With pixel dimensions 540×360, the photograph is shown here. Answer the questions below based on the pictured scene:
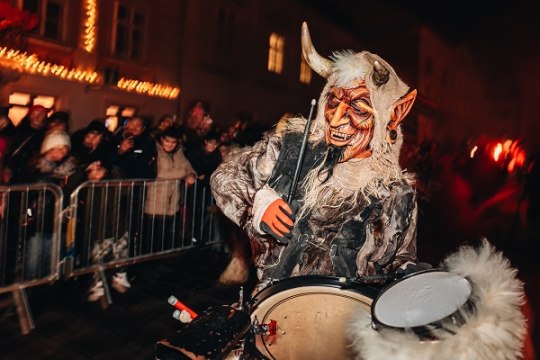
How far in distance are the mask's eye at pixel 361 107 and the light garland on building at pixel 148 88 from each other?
10.9 meters

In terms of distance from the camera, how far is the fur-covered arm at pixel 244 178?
2.35 metres

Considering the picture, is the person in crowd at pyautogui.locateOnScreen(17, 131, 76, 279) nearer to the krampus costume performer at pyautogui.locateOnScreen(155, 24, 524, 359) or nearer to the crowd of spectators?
the crowd of spectators

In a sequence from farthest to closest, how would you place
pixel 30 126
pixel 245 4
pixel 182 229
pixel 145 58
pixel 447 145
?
1. pixel 245 4
2. pixel 145 58
3. pixel 447 145
4. pixel 182 229
5. pixel 30 126

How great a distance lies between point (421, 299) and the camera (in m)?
1.54

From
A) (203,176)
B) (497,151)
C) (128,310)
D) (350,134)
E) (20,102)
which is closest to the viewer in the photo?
(350,134)

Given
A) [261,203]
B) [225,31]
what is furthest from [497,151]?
[261,203]

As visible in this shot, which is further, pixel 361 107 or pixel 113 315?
pixel 113 315

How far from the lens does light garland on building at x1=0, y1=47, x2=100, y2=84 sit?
9398 mm

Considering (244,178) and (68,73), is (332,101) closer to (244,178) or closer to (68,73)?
(244,178)

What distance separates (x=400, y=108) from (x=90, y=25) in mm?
10681

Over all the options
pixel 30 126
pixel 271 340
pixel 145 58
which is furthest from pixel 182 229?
pixel 145 58

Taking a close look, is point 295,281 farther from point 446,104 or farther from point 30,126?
point 446,104

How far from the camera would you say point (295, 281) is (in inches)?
68.9

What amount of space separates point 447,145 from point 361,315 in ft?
37.8
